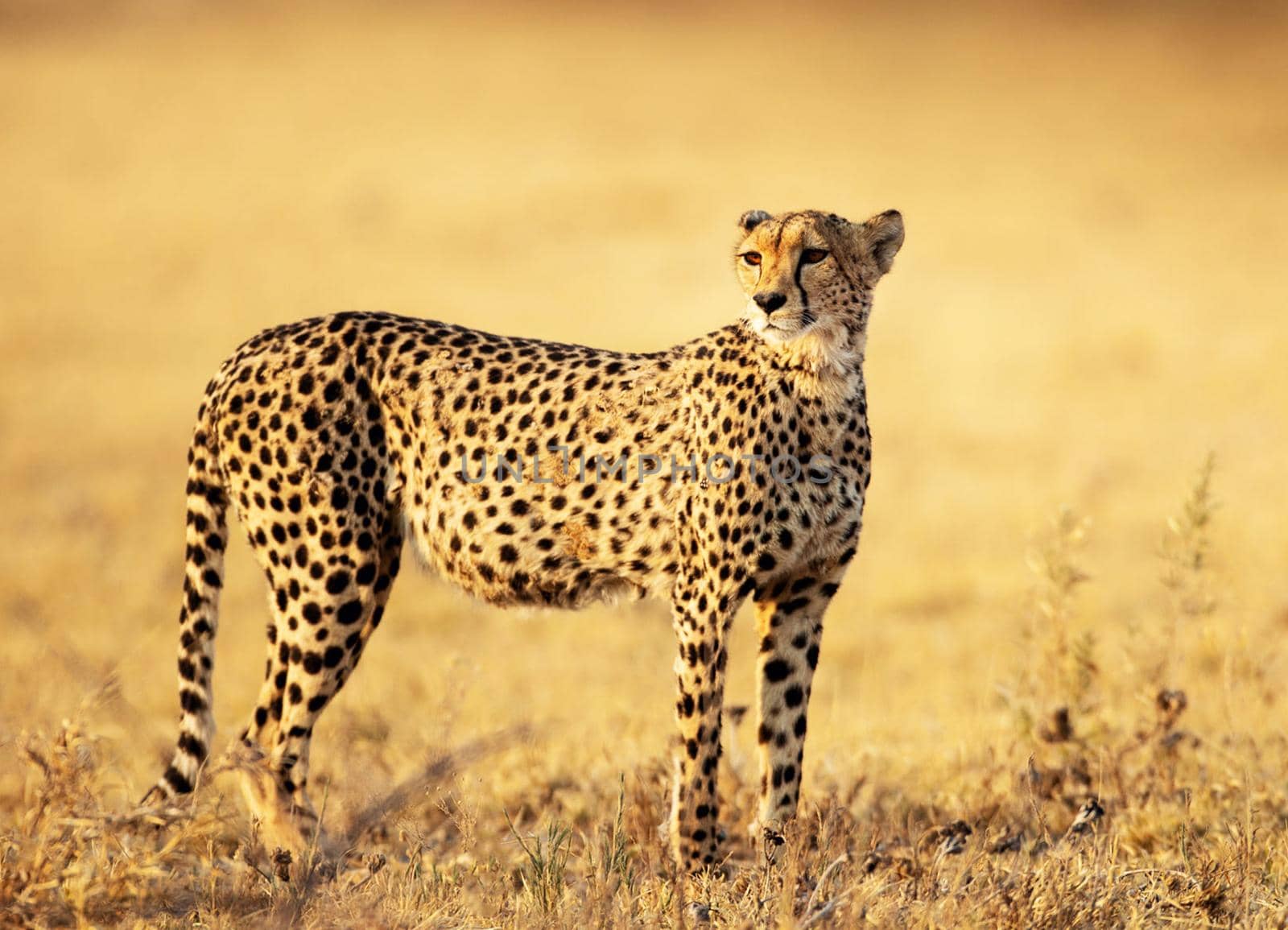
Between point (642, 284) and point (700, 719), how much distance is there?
14.7 m

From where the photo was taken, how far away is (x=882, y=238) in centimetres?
450

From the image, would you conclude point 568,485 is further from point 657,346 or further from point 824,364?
point 657,346

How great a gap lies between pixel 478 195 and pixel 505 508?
19.1 meters

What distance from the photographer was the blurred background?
7.69m

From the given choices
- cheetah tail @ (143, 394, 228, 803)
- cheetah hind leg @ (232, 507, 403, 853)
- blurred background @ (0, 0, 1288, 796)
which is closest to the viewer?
cheetah tail @ (143, 394, 228, 803)

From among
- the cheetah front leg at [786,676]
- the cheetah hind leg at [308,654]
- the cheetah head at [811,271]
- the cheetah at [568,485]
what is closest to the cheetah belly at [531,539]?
the cheetah at [568,485]

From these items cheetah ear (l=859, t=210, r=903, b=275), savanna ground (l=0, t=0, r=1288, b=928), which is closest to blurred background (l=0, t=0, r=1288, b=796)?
savanna ground (l=0, t=0, r=1288, b=928)

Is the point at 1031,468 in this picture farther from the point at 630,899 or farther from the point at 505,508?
the point at 630,899

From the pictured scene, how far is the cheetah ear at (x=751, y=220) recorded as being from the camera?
14.7 ft

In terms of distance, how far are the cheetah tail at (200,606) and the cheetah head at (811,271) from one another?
5.36ft

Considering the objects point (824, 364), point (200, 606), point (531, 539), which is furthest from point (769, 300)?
point (200, 606)

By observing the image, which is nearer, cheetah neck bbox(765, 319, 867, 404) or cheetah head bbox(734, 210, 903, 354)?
cheetah head bbox(734, 210, 903, 354)

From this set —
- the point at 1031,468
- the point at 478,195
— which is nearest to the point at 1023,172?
the point at 478,195

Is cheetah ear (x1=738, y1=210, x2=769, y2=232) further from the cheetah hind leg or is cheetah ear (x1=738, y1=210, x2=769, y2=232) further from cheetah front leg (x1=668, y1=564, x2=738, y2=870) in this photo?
the cheetah hind leg
